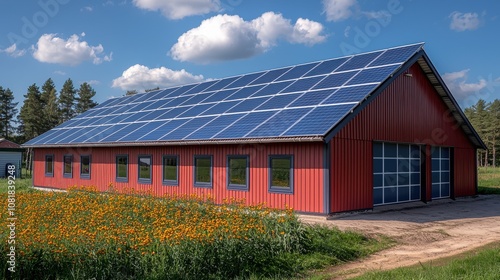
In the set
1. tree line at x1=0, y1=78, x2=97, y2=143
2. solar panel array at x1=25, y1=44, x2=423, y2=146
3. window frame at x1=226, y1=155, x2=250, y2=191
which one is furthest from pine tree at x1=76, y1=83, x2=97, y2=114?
window frame at x1=226, y1=155, x2=250, y2=191

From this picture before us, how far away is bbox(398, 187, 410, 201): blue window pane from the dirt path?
0.56 meters

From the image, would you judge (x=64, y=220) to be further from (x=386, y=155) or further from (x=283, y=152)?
(x=386, y=155)

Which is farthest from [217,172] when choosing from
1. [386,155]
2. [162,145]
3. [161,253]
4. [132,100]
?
[132,100]

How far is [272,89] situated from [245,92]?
1974 millimetres

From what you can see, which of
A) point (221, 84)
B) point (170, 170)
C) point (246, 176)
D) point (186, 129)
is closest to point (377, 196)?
point (246, 176)

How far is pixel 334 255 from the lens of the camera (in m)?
10.7

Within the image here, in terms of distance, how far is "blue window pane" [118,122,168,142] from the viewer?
946 inches

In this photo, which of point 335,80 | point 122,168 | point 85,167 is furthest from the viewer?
point 85,167

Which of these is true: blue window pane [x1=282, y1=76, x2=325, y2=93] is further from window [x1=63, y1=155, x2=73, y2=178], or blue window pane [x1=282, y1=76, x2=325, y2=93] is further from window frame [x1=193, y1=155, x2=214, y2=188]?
window [x1=63, y1=155, x2=73, y2=178]

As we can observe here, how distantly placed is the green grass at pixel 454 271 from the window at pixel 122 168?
18.1 m

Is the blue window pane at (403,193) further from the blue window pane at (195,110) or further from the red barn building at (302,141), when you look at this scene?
the blue window pane at (195,110)

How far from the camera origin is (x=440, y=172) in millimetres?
24562

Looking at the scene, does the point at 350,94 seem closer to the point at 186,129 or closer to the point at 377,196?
the point at 377,196

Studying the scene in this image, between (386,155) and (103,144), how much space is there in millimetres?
14566
